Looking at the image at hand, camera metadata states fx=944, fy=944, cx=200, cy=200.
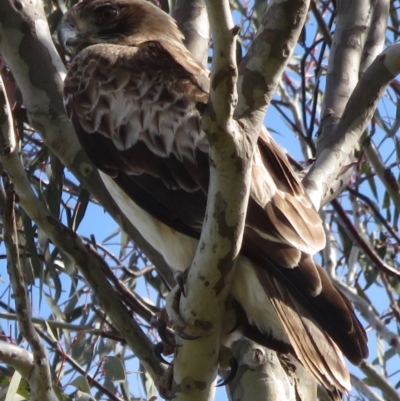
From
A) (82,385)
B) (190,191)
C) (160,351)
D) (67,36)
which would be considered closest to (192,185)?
(190,191)

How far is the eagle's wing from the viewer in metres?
2.32

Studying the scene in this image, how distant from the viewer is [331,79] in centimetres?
337

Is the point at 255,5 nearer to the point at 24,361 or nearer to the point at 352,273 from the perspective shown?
the point at 352,273

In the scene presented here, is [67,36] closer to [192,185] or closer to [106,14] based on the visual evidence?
[106,14]

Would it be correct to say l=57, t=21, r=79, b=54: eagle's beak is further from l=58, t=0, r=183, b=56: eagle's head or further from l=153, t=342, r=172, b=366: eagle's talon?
l=153, t=342, r=172, b=366: eagle's talon

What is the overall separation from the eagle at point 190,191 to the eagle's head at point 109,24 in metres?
0.06

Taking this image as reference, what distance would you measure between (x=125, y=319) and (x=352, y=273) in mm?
2087

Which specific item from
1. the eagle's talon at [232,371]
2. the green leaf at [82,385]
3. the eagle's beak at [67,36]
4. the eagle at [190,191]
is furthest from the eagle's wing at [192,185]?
the green leaf at [82,385]

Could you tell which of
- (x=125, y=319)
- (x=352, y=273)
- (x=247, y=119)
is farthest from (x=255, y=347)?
(x=352, y=273)

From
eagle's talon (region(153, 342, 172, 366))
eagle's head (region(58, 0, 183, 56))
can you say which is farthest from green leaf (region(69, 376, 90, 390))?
eagle's head (region(58, 0, 183, 56))

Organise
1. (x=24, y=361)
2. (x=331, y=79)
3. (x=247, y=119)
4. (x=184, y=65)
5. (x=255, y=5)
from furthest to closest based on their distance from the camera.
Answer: (x=255, y=5) → (x=331, y=79) → (x=184, y=65) → (x=24, y=361) → (x=247, y=119)

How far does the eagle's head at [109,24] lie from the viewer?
3.51 meters

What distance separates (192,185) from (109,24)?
1187mm

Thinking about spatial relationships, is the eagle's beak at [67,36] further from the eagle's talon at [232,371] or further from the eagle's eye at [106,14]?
the eagle's talon at [232,371]
